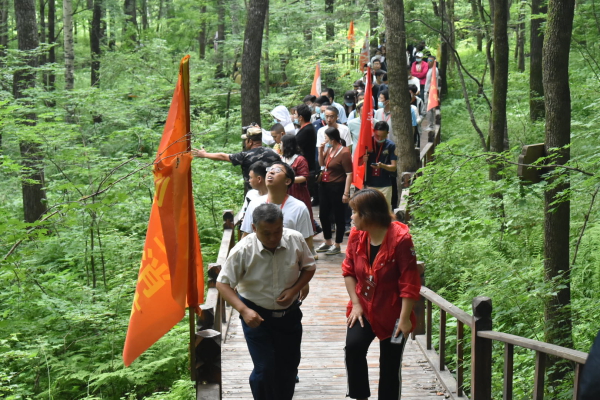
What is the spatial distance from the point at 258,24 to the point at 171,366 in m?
8.06

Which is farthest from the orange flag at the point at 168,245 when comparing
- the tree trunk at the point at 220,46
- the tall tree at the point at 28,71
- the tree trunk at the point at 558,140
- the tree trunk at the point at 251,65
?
the tree trunk at the point at 220,46

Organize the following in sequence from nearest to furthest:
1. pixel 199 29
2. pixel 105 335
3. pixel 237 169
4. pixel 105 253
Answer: pixel 105 335
pixel 105 253
pixel 237 169
pixel 199 29

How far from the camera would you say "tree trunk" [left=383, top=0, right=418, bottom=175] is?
11336 millimetres

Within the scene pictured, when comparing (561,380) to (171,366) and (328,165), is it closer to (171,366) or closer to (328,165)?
(171,366)

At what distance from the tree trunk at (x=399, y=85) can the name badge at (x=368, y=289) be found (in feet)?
24.2

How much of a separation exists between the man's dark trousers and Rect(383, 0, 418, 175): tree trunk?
740 centimetres

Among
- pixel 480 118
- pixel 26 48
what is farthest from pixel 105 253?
pixel 480 118

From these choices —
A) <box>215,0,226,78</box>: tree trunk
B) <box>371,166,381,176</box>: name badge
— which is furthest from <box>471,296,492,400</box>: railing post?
<box>215,0,226,78</box>: tree trunk

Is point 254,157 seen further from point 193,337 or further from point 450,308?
point 193,337

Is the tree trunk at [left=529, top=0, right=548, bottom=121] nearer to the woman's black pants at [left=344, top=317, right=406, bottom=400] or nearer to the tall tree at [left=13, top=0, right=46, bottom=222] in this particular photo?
the tall tree at [left=13, top=0, right=46, bottom=222]

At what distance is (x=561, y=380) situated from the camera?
5.36 meters

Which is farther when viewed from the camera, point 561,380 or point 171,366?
point 171,366

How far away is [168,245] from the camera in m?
4.48

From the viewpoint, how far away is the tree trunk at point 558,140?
5535mm
